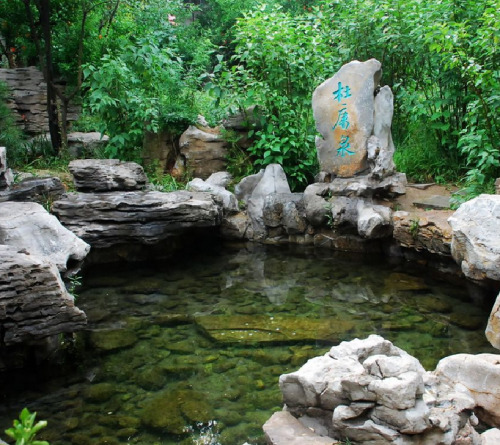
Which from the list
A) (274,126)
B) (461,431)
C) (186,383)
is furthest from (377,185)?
(461,431)

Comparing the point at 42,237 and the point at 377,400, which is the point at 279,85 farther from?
the point at 377,400

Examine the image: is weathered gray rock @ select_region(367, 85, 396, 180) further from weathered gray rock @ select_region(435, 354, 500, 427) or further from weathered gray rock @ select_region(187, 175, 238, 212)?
weathered gray rock @ select_region(435, 354, 500, 427)

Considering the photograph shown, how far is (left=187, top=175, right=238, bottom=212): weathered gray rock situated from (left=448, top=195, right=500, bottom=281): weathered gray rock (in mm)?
3847

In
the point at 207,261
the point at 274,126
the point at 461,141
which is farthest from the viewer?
the point at 274,126

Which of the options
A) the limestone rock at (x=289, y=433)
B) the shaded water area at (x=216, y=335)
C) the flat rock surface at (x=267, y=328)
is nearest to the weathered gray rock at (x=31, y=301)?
the shaded water area at (x=216, y=335)

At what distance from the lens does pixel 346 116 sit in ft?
26.2

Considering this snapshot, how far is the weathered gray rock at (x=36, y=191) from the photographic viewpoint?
254 inches

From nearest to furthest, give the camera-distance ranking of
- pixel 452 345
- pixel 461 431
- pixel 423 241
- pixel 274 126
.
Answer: pixel 461 431, pixel 452 345, pixel 423 241, pixel 274 126

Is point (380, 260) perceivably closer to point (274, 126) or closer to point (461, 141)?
point (461, 141)

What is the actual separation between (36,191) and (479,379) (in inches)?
231

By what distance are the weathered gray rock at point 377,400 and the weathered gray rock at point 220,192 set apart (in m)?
5.23

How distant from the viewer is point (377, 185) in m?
7.55

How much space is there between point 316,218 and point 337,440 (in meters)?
5.15

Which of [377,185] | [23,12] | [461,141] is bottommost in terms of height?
[377,185]
